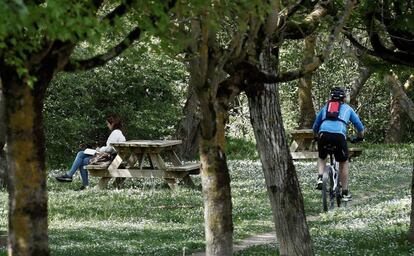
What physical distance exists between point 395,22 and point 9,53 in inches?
226

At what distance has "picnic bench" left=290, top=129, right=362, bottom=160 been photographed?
23891 mm

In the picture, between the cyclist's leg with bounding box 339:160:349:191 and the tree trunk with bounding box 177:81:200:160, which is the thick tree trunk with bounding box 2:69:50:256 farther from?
the tree trunk with bounding box 177:81:200:160

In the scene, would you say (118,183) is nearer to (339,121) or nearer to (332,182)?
(332,182)

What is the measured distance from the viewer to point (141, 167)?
18.1m

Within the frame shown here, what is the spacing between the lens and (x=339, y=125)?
13.8m

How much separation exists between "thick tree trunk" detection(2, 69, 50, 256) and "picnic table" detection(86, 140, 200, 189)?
1133 centimetres

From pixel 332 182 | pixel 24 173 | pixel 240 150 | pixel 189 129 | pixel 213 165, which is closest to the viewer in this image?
pixel 24 173

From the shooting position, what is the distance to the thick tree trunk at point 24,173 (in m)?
6.09

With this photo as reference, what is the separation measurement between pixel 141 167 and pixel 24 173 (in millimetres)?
12004

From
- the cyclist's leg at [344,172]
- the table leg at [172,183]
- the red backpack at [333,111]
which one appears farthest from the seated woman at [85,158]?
the red backpack at [333,111]

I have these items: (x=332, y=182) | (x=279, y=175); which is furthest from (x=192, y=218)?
(x=279, y=175)

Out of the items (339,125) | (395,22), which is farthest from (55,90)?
(395,22)

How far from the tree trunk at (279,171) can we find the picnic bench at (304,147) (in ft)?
50.1

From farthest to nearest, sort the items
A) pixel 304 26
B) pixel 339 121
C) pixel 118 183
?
pixel 118 183
pixel 339 121
pixel 304 26
